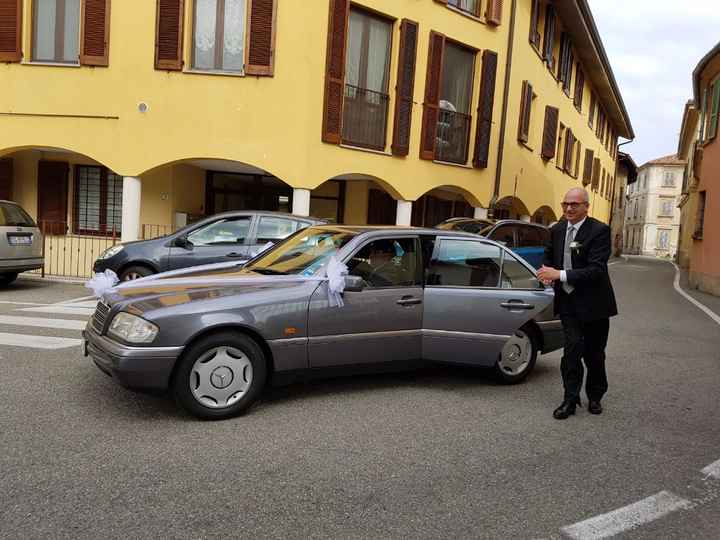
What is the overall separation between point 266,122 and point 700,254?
13751mm

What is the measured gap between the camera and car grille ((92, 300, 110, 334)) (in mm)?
4652

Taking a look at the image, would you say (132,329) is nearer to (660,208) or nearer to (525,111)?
(525,111)

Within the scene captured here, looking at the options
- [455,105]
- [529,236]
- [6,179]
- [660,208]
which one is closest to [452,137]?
[455,105]

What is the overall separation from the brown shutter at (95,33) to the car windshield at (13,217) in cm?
401

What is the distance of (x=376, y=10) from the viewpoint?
46.5 feet

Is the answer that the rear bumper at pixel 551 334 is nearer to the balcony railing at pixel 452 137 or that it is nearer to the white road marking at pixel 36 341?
the white road marking at pixel 36 341

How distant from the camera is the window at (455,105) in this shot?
1623 centimetres

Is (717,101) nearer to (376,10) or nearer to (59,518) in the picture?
(376,10)

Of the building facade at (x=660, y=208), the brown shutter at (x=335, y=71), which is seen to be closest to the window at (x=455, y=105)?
the brown shutter at (x=335, y=71)

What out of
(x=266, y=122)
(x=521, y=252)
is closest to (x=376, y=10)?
(x=266, y=122)

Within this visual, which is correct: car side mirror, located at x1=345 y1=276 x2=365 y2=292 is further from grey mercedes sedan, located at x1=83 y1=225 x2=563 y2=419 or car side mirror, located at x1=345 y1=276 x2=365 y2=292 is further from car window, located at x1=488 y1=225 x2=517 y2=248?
car window, located at x1=488 y1=225 x2=517 y2=248

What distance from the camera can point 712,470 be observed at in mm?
4086

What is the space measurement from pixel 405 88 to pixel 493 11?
13.3 feet

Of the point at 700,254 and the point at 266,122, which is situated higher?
the point at 266,122
